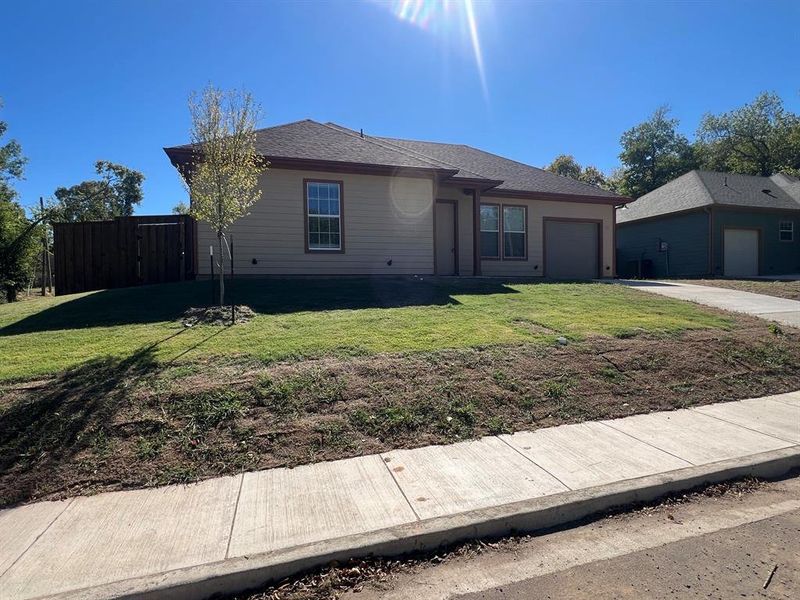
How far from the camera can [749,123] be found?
38.8 m

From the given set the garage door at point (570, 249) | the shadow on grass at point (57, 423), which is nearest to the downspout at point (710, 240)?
the garage door at point (570, 249)

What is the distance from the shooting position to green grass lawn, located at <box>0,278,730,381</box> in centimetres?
616

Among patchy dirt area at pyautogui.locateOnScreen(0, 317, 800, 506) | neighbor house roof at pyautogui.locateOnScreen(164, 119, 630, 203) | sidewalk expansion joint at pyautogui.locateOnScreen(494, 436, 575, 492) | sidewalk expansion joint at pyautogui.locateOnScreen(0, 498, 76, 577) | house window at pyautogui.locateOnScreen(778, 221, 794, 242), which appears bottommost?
sidewalk expansion joint at pyautogui.locateOnScreen(0, 498, 76, 577)

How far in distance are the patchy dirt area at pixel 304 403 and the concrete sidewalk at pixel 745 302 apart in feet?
12.0

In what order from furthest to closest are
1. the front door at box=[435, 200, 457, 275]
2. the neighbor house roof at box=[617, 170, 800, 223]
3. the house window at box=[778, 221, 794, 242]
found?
the house window at box=[778, 221, 794, 242] < the neighbor house roof at box=[617, 170, 800, 223] < the front door at box=[435, 200, 457, 275]

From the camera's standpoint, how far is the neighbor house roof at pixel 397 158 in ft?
40.1

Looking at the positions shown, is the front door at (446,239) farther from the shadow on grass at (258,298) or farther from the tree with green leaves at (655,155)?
the tree with green leaves at (655,155)

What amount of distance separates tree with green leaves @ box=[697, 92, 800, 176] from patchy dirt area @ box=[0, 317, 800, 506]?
4169 centimetres

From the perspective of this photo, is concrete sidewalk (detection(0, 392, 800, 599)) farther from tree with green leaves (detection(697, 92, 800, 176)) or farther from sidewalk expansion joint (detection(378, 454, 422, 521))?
tree with green leaves (detection(697, 92, 800, 176))

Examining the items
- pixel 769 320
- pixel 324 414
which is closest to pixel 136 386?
pixel 324 414

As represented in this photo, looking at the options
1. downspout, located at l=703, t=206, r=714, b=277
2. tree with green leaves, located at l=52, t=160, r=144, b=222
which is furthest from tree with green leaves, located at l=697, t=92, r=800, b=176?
tree with green leaves, located at l=52, t=160, r=144, b=222

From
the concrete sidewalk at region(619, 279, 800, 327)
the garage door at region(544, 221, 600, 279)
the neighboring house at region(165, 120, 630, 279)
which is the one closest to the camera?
the concrete sidewalk at region(619, 279, 800, 327)

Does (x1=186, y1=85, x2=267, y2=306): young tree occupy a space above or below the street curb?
above

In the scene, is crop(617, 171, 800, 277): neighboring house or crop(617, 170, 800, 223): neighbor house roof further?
crop(617, 170, 800, 223): neighbor house roof
